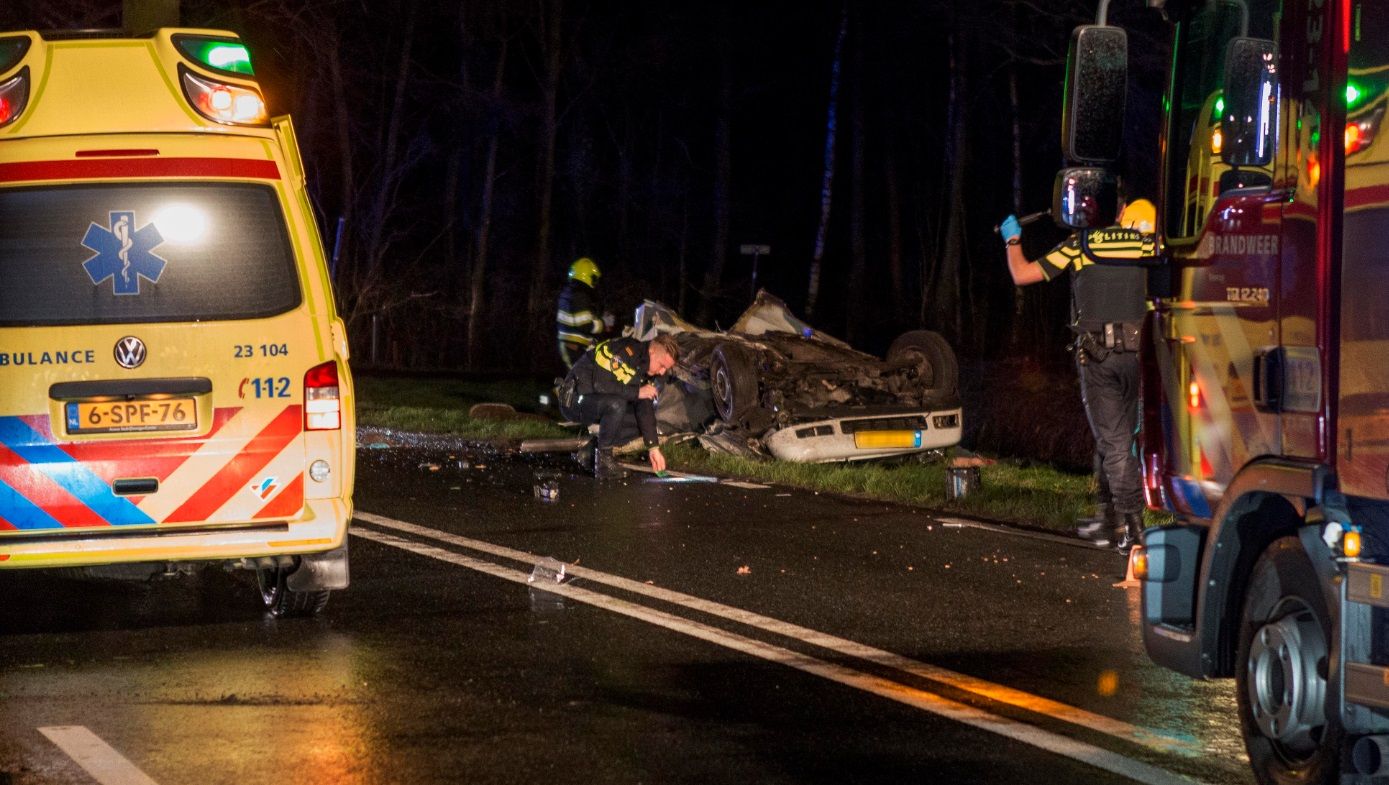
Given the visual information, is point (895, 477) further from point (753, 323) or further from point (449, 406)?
point (449, 406)

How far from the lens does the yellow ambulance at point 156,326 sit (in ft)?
23.7

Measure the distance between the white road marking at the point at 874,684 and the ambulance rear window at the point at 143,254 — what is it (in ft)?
6.83

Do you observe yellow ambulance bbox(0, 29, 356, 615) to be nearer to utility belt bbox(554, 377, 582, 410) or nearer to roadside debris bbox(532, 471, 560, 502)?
roadside debris bbox(532, 471, 560, 502)

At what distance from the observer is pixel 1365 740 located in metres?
4.72

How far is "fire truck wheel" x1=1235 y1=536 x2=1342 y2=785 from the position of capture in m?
4.95

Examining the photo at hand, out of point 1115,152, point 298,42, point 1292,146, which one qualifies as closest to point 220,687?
point 1115,152

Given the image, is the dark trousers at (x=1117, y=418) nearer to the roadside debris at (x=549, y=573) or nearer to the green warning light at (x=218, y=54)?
the roadside debris at (x=549, y=573)

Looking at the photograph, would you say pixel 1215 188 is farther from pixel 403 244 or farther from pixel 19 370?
pixel 403 244

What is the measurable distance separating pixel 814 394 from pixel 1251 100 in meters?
8.97

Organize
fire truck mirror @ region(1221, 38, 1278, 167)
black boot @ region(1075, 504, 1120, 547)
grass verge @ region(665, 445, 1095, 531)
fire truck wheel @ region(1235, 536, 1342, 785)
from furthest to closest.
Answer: grass verge @ region(665, 445, 1095, 531) < black boot @ region(1075, 504, 1120, 547) < fire truck mirror @ region(1221, 38, 1278, 167) < fire truck wheel @ region(1235, 536, 1342, 785)

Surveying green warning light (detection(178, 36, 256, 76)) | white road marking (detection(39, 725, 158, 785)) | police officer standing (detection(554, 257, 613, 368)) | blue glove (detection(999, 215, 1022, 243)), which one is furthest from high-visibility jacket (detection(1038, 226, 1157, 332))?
police officer standing (detection(554, 257, 613, 368))

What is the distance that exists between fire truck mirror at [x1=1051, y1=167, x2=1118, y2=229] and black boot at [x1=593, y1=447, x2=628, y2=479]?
800cm

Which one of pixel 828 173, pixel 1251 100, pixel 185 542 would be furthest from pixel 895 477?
pixel 828 173

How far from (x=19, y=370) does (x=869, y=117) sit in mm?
41219
